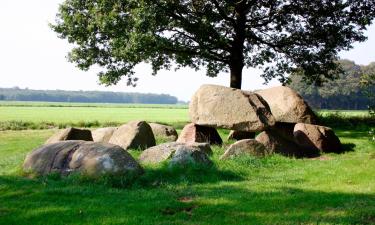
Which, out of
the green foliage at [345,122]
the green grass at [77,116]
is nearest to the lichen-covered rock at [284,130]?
the green foliage at [345,122]

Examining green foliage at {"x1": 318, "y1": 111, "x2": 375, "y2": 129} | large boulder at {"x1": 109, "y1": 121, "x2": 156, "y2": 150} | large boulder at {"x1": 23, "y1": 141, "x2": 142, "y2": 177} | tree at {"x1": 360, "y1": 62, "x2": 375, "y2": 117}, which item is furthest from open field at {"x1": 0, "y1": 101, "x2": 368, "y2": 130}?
large boulder at {"x1": 23, "y1": 141, "x2": 142, "y2": 177}

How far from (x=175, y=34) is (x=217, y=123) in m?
15.5

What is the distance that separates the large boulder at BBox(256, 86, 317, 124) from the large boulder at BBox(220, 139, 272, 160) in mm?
5648

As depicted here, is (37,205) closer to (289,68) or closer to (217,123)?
(217,123)

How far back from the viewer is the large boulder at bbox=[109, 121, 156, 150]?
2083 cm

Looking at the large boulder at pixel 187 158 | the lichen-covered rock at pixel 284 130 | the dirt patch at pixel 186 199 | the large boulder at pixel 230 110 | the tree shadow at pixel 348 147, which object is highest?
the large boulder at pixel 230 110

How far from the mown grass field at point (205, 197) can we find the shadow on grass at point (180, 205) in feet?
0.06

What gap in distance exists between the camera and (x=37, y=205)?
10.8m

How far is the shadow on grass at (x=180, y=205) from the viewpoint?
944 centimetres

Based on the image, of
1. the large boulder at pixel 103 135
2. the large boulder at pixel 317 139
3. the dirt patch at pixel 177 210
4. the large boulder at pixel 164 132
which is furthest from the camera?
the large boulder at pixel 164 132

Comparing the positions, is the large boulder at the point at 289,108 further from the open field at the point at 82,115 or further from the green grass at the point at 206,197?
the open field at the point at 82,115

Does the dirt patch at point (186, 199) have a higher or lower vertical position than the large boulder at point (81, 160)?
lower

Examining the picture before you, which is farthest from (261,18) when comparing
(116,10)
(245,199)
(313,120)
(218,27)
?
(245,199)

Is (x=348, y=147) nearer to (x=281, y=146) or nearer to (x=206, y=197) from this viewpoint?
(x=281, y=146)
